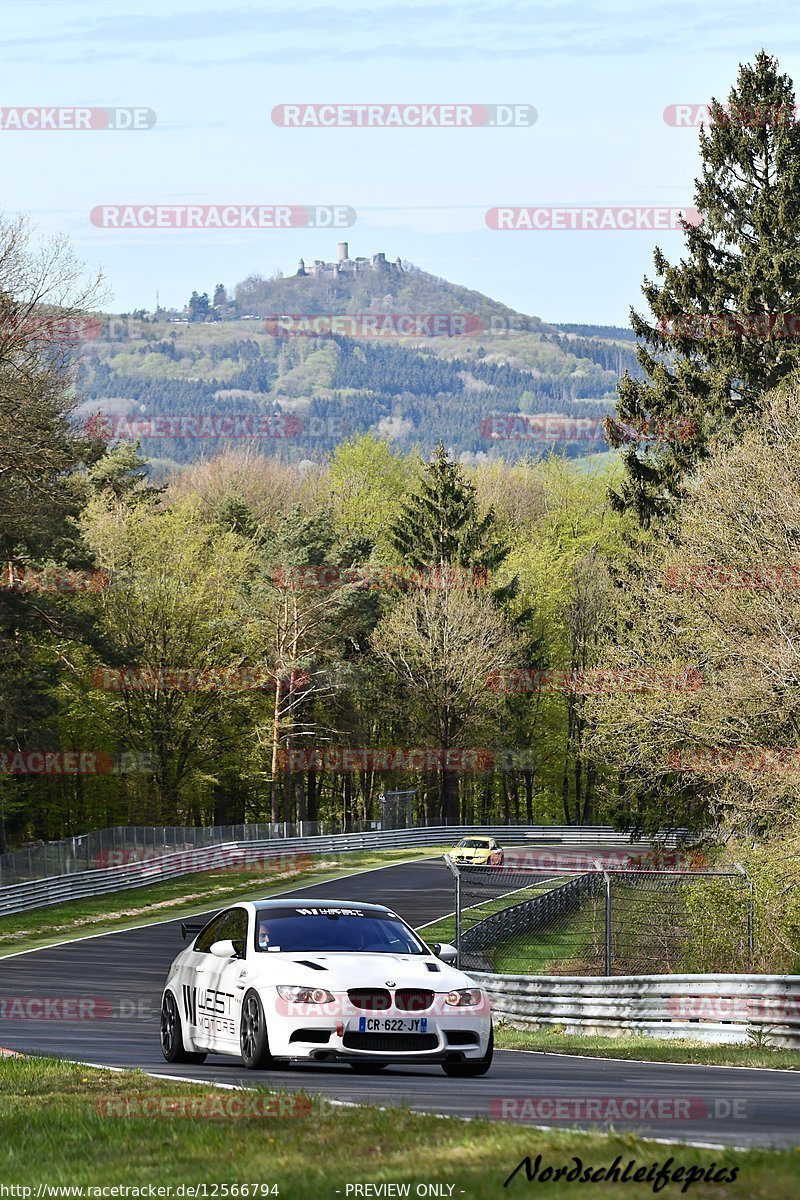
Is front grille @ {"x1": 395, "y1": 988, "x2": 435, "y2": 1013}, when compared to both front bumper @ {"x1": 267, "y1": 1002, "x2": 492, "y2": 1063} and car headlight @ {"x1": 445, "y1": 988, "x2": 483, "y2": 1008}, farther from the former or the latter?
car headlight @ {"x1": 445, "y1": 988, "x2": 483, "y2": 1008}

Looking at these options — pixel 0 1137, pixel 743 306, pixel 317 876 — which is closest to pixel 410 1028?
pixel 0 1137

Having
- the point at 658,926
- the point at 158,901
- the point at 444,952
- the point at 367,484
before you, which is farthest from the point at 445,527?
the point at 444,952

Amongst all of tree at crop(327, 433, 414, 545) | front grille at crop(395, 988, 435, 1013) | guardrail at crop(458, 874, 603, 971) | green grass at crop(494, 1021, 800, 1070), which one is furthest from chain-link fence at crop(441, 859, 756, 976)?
tree at crop(327, 433, 414, 545)

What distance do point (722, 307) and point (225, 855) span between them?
28.4 meters

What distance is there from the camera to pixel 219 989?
13828 mm

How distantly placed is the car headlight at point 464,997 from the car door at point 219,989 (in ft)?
5.66

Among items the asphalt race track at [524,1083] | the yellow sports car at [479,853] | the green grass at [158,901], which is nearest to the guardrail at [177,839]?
the green grass at [158,901]

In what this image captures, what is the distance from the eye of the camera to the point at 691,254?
47781mm

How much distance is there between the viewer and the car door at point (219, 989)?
13.5 m

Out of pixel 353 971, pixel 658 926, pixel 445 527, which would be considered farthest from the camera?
pixel 445 527

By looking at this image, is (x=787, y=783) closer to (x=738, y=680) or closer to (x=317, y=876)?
(x=738, y=680)

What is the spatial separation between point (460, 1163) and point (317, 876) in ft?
170

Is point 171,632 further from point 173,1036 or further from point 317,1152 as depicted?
point 317,1152

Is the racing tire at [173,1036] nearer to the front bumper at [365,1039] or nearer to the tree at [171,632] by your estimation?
the front bumper at [365,1039]
